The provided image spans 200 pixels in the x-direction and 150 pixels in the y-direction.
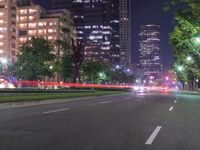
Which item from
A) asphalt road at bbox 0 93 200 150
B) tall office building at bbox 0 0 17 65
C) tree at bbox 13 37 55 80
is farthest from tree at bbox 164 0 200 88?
tall office building at bbox 0 0 17 65

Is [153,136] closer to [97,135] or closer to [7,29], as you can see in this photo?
[97,135]

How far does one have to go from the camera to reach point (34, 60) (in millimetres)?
90312

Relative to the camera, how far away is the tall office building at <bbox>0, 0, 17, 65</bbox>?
17650 cm

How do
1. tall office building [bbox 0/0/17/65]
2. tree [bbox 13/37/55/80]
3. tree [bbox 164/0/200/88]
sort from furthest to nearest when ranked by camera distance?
tall office building [bbox 0/0/17/65] → tree [bbox 13/37/55/80] → tree [bbox 164/0/200/88]

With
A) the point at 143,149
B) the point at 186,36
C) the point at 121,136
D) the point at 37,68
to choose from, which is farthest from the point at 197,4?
the point at 37,68

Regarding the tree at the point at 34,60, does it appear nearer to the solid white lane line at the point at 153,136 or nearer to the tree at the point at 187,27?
the tree at the point at 187,27

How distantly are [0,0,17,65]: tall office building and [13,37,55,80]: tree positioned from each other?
276ft

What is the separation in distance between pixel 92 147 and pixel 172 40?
38827mm

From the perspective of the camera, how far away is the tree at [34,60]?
296 ft

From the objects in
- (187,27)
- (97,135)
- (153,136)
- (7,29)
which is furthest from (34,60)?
(7,29)

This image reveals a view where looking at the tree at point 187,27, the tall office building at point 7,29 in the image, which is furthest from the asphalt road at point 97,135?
the tall office building at point 7,29

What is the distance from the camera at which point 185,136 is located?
11.0 m

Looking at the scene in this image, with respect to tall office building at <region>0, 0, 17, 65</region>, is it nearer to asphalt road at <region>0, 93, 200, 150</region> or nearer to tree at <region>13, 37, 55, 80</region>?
tree at <region>13, 37, 55, 80</region>

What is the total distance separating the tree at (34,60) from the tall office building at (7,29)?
84259 millimetres
